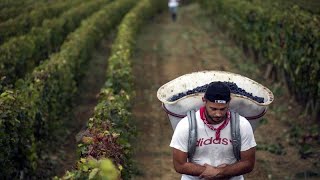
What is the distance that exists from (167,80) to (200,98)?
36.9 ft

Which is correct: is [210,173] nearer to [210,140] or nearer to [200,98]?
[210,140]

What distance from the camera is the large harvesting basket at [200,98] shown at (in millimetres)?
5613

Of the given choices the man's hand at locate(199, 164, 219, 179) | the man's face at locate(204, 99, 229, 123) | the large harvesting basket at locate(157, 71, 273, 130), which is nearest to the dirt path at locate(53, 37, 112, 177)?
the large harvesting basket at locate(157, 71, 273, 130)

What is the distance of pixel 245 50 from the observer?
818 inches

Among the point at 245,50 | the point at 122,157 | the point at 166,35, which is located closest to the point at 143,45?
the point at 166,35

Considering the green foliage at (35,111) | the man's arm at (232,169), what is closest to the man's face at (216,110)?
the man's arm at (232,169)

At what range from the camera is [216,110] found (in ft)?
15.9

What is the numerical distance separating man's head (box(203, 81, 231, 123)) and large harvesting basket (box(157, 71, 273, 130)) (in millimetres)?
708

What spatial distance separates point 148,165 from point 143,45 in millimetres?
14792

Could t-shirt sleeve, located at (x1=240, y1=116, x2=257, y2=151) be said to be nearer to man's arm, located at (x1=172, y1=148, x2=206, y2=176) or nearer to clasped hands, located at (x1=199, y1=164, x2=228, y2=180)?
clasped hands, located at (x1=199, y1=164, x2=228, y2=180)

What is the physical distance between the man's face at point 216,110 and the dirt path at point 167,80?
4.73 metres

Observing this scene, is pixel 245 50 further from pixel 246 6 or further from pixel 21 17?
pixel 21 17

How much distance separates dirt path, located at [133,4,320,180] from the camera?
9898 mm

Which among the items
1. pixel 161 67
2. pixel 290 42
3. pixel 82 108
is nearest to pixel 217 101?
pixel 290 42
